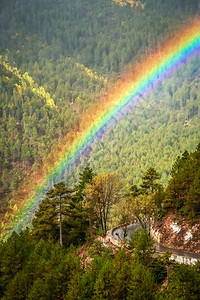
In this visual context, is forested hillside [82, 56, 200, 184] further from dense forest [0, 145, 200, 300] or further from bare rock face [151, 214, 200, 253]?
bare rock face [151, 214, 200, 253]

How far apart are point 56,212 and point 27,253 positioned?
12.1m

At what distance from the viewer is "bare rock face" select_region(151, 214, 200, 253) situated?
4162 centimetres

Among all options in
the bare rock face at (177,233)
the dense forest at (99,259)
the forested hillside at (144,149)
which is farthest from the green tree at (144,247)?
the forested hillside at (144,149)

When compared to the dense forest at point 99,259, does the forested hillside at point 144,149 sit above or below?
above

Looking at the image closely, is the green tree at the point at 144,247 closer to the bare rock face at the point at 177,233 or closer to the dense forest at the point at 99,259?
the dense forest at the point at 99,259

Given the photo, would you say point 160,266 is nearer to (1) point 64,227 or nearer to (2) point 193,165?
(2) point 193,165

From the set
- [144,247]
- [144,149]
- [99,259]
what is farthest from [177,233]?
[144,149]

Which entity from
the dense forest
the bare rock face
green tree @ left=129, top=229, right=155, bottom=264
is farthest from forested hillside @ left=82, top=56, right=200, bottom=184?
green tree @ left=129, top=229, right=155, bottom=264

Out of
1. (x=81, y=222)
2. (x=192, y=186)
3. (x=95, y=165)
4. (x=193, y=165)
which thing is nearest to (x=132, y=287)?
(x=192, y=186)

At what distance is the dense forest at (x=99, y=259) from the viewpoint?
93.3 feet

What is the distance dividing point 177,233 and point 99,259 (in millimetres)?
15220

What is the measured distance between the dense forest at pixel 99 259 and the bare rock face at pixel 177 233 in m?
1.45

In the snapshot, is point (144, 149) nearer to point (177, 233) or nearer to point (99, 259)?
point (177, 233)

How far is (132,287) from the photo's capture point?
27859mm
